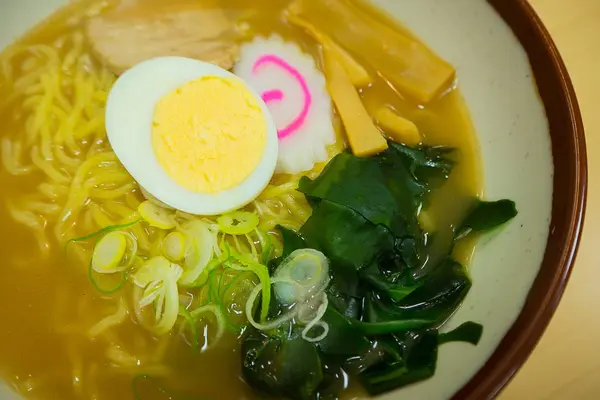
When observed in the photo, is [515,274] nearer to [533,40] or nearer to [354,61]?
[533,40]

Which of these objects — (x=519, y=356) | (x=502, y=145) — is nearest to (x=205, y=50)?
(x=502, y=145)

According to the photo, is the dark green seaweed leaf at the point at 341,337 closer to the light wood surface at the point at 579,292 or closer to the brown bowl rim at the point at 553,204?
the brown bowl rim at the point at 553,204

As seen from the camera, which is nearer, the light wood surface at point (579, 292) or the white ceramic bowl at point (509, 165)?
the white ceramic bowl at point (509, 165)

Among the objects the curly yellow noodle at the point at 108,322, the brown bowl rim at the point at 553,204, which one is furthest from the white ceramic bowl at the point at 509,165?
the curly yellow noodle at the point at 108,322

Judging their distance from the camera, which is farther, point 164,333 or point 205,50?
point 205,50

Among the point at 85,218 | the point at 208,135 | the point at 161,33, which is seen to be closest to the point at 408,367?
the point at 208,135

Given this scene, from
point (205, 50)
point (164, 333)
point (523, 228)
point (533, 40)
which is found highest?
point (533, 40)

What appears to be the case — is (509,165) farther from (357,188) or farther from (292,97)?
(292,97)
